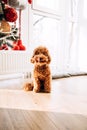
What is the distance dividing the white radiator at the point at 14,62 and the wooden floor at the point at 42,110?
61 centimetres

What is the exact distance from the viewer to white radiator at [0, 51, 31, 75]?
9.87 ft

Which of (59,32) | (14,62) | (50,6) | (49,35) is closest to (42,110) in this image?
(14,62)

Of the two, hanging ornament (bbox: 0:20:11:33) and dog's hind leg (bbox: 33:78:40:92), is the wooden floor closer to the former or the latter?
dog's hind leg (bbox: 33:78:40:92)

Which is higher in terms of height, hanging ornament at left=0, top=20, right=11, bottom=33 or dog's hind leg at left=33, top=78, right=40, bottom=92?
hanging ornament at left=0, top=20, right=11, bottom=33

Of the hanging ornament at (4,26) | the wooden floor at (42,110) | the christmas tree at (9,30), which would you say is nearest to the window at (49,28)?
the christmas tree at (9,30)

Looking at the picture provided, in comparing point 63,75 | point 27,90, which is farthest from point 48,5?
point 27,90

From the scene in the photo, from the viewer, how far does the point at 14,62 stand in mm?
3117

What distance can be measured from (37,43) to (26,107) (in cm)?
204

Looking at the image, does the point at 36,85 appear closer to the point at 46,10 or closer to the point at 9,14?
the point at 9,14

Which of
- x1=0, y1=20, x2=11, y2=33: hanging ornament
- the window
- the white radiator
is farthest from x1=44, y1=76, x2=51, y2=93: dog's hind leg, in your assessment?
the window

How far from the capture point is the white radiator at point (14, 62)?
3008mm

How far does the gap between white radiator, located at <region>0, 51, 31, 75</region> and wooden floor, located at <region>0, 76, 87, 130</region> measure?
0.61 m

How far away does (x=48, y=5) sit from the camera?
3.82 m

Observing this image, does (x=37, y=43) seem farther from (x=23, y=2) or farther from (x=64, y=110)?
(x=64, y=110)
